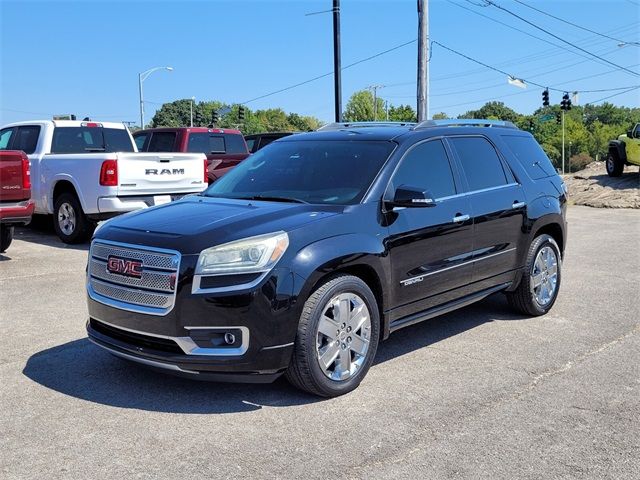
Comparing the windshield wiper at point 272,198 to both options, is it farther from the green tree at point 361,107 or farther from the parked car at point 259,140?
the green tree at point 361,107

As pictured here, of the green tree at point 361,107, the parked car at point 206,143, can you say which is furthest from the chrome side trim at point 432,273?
the green tree at point 361,107

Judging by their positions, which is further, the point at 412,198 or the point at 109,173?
the point at 109,173

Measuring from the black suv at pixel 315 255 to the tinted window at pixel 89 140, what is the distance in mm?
6794

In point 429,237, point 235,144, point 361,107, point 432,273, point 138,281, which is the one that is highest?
point 361,107

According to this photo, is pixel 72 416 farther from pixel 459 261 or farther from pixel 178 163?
pixel 178 163

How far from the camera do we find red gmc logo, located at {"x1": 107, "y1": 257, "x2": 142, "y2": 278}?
4102 millimetres

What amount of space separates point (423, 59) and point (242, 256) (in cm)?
1498

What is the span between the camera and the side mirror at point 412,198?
4.57 m

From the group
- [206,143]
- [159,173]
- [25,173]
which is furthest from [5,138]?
[25,173]

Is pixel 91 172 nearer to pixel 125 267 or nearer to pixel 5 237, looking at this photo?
pixel 5 237

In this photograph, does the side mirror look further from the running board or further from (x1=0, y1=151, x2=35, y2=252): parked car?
(x1=0, y1=151, x2=35, y2=252): parked car

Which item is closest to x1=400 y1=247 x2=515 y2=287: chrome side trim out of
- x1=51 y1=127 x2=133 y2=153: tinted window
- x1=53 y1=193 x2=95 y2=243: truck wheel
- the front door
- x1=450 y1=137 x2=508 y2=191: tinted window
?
the front door

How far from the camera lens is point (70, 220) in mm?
10711

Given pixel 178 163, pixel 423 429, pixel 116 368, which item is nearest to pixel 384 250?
A: pixel 423 429
